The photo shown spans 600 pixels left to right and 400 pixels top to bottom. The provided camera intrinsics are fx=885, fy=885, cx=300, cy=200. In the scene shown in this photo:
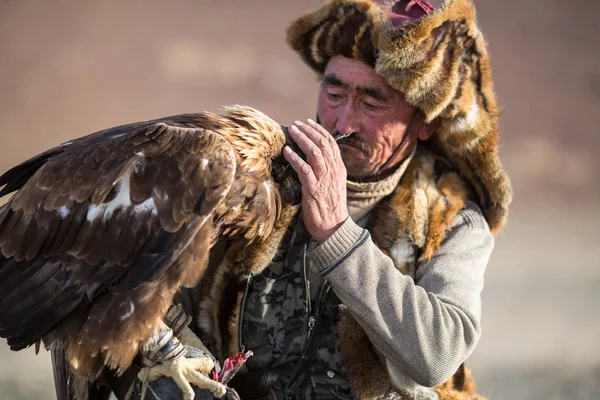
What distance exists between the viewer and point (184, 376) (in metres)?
2.43

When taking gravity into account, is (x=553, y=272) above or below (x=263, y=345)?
below

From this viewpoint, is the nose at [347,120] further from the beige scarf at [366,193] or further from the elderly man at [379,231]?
the beige scarf at [366,193]

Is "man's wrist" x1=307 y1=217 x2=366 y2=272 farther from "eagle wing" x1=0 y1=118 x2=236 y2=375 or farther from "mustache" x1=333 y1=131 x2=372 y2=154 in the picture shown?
"mustache" x1=333 y1=131 x2=372 y2=154

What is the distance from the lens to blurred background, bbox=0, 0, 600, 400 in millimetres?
5520

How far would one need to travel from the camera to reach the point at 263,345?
283cm

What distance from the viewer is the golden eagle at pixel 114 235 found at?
2.35m

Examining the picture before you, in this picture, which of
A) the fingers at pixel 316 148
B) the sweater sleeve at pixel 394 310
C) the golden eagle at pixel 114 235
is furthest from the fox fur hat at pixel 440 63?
the golden eagle at pixel 114 235

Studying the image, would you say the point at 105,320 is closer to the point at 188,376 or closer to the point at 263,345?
the point at 188,376

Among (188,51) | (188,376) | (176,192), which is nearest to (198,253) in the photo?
(176,192)

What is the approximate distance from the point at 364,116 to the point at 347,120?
7 centimetres

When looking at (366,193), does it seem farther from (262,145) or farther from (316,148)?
(262,145)

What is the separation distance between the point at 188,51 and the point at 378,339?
3.69 metres

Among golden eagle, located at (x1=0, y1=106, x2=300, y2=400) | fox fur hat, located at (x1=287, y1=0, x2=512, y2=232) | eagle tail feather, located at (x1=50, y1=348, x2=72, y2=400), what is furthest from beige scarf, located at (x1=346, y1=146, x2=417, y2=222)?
eagle tail feather, located at (x1=50, y1=348, x2=72, y2=400)

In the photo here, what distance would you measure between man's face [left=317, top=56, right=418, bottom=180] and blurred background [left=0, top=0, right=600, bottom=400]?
232cm
